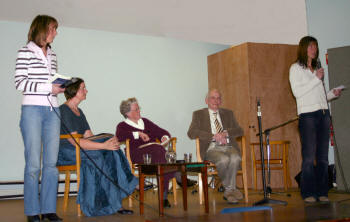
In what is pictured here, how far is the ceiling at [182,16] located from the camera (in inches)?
206

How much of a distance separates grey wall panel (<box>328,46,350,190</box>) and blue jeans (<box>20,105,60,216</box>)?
3.06 m

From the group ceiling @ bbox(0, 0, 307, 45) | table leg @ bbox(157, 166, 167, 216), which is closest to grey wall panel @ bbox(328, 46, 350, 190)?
ceiling @ bbox(0, 0, 307, 45)

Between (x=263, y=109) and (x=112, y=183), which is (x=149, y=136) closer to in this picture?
(x=112, y=183)

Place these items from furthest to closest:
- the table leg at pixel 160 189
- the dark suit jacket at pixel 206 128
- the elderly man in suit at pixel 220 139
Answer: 1. the dark suit jacket at pixel 206 128
2. the elderly man in suit at pixel 220 139
3. the table leg at pixel 160 189

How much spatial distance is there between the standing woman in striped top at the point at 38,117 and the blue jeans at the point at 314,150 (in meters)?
2.13

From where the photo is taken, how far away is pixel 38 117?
265 centimetres

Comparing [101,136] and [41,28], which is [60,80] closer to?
[41,28]

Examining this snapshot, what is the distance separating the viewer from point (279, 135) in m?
5.39

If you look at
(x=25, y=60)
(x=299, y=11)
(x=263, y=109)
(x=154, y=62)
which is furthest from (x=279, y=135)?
(x=25, y=60)

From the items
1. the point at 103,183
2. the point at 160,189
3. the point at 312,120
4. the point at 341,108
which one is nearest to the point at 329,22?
the point at 341,108

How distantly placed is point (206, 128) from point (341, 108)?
5.13 feet

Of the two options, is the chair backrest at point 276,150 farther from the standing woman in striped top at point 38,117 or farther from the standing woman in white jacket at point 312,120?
the standing woman in striped top at point 38,117

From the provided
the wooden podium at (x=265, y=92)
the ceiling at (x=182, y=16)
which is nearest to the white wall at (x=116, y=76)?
the ceiling at (x=182, y=16)

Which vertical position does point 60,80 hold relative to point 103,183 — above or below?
above
